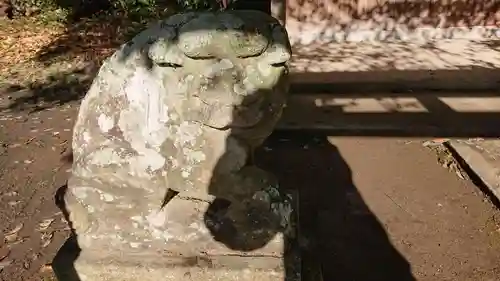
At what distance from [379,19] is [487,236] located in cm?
540

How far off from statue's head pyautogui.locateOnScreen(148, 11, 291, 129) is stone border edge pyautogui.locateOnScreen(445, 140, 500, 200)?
2.63 meters

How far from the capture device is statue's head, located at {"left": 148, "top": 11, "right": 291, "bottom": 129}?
1807mm

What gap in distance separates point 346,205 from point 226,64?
2.30 m

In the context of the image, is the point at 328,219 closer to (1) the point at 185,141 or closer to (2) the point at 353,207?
(2) the point at 353,207

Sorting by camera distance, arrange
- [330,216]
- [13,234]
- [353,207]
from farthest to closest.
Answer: [353,207] < [330,216] < [13,234]

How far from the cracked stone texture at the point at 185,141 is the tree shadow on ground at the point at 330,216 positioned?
0.46m

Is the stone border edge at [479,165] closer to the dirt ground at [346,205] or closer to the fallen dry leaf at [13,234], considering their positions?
the dirt ground at [346,205]

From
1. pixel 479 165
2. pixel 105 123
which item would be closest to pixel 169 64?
pixel 105 123

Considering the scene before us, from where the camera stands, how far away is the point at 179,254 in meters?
2.15

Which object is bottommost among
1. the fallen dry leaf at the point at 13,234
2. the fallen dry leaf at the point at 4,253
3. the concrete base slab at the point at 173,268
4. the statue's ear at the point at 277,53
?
the fallen dry leaf at the point at 13,234

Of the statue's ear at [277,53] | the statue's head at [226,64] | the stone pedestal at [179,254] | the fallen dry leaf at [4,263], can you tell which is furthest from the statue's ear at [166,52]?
the fallen dry leaf at [4,263]

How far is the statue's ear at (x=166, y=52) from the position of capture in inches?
72.7

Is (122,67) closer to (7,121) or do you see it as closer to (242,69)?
(242,69)

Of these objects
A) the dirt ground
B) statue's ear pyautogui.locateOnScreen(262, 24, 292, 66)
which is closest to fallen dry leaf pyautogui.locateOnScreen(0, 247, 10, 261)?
the dirt ground
